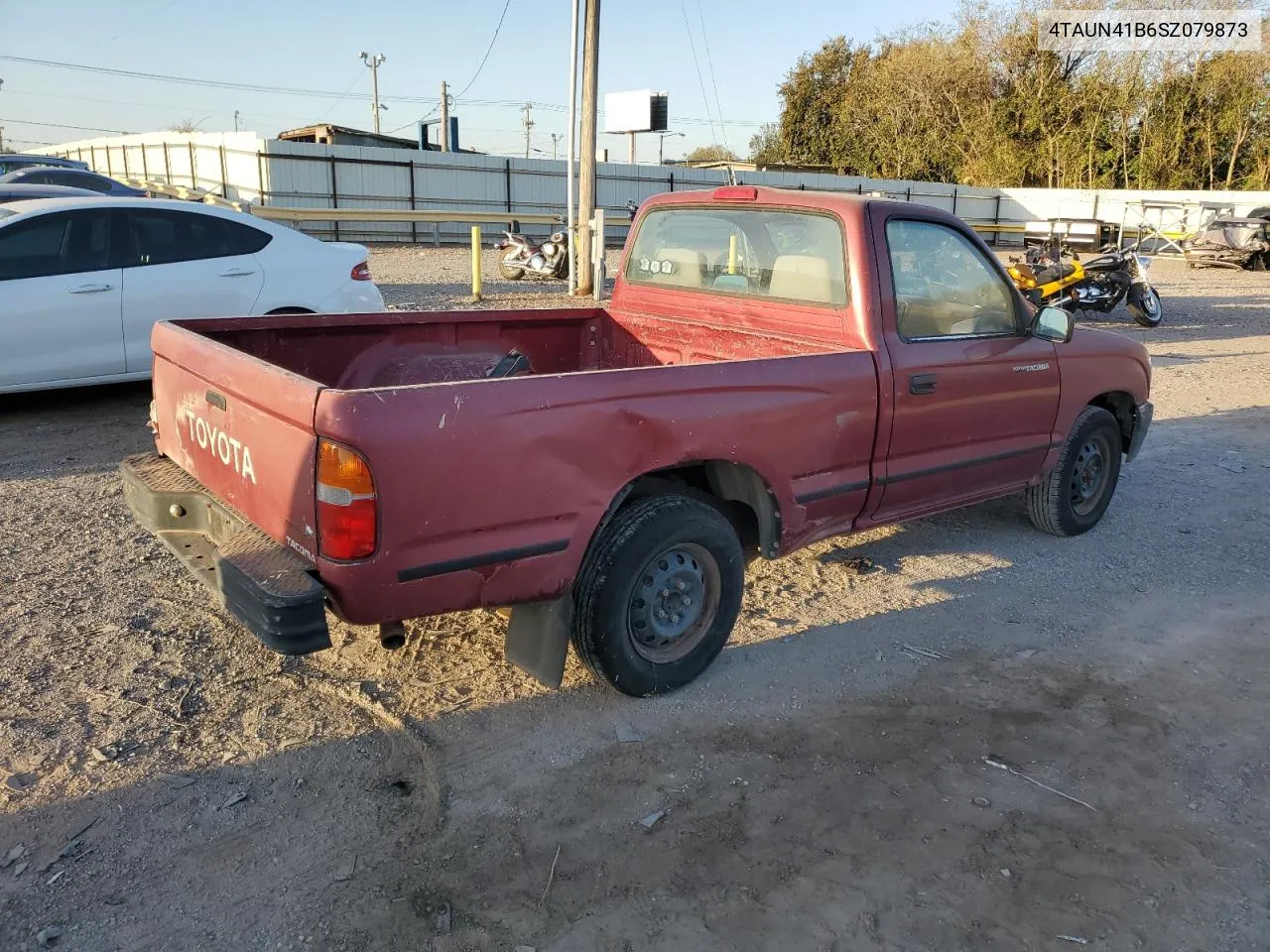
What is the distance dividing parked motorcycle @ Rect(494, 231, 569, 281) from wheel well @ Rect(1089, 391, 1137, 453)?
12.8m

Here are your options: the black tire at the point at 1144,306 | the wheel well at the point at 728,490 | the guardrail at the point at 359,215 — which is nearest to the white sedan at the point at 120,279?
the wheel well at the point at 728,490

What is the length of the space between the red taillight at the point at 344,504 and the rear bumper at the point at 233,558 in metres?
0.14

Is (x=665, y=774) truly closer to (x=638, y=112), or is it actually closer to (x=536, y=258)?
(x=536, y=258)

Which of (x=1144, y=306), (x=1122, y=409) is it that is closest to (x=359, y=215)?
(x=1144, y=306)

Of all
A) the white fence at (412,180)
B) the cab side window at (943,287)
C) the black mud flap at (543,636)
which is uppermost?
the white fence at (412,180)

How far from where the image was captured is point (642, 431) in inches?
132

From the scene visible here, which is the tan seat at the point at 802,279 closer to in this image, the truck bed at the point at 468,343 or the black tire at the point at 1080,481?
the truck bed at the point at 468,343

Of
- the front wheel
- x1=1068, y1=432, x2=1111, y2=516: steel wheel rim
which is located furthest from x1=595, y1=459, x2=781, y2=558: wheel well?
the front wheel

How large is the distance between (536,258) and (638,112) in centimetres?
1114

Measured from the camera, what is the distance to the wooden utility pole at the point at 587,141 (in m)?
14.6

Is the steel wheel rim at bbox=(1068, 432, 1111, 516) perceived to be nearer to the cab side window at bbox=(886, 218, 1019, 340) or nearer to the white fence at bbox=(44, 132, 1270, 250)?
the cab side window at bbox=(886, 218, 1019, 340)

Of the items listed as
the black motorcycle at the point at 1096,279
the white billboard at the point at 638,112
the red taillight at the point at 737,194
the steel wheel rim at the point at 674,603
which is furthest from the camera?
the white billboard at the point at 638,112

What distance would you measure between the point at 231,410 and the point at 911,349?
272 centimetres

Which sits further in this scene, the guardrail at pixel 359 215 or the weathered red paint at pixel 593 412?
the guardrail at pixel 359 215
